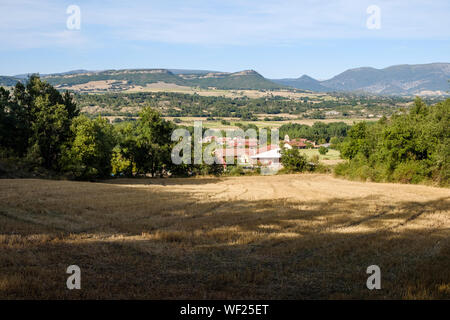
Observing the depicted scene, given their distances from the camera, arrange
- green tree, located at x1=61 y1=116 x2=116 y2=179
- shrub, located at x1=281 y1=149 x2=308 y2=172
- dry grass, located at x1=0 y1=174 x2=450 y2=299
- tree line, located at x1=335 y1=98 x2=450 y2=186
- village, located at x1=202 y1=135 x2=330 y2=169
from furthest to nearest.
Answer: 1. village, located at x1=202 y1=135 x2=330 y2=169
2. shrub, located at x1=281 y1=149 x2=308 y2=172
3. green tree, located at x1=61 y1=116 x2=116 y2=179
4. tree line, located at x1=335 y1=98 x2=450 y2=186
5. dry grass, located at x1=0 y1=174 x2=450 y2=299

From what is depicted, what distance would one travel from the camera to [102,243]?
1210cm

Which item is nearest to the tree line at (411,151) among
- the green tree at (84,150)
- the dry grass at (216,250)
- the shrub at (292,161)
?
the shrub at (292,161)

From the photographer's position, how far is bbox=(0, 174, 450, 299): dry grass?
27.4 feet

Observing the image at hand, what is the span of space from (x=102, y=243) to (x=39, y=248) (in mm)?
1767

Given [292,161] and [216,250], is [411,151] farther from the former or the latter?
[216,250]

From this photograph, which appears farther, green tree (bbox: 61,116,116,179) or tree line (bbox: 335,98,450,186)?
green tree (bbox: 61,116,116,179)

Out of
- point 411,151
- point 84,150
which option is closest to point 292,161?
point 411,151

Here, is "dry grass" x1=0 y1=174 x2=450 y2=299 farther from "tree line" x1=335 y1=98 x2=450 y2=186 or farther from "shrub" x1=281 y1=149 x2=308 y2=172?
"shrub" x1=281 y1=149 x2=308 y2=172

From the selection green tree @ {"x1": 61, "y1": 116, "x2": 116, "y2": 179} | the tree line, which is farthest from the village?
green tree @ {"x1": 61, "y1": 116, "x2": 116, "y2": 179}

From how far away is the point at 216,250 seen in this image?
11695 mm

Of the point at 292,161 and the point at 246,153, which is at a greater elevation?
the point at 292,161

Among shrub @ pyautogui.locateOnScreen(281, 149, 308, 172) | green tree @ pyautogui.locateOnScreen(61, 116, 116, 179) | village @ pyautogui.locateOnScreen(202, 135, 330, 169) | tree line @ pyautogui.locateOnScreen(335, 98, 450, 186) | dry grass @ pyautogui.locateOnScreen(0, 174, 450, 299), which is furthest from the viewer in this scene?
village @ pyautogui.locateOnScreen(202, 135, 330, 169)

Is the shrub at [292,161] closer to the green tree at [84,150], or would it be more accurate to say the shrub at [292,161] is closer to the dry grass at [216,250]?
the green tree at [84,150]
